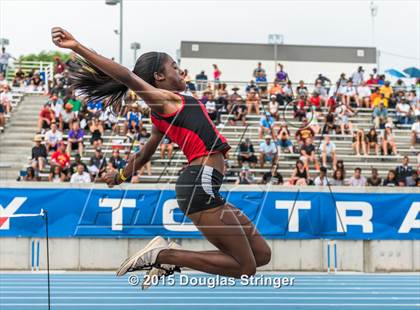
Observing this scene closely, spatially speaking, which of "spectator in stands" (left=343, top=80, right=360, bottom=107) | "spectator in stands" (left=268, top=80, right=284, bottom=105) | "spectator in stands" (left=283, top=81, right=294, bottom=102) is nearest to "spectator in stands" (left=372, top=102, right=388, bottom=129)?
"spectator in stands" (left=343, top=80, right=360, bottom=107)

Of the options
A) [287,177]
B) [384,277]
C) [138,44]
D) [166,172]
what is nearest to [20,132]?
[166,172]

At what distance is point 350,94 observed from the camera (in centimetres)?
2081

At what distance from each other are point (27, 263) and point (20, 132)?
236 inches

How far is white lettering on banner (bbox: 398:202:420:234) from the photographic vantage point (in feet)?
50.3

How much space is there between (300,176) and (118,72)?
11.4 metres

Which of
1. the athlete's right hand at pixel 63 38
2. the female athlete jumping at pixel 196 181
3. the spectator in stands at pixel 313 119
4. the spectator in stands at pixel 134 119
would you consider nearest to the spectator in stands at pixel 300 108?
the spectator in stands at pixel 313 119

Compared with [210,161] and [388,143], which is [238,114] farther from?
[210,161]

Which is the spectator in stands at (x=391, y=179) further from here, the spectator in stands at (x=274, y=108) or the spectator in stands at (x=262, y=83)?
the spectator in stands at (x=262, y=83)

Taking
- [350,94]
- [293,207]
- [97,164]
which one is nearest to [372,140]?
[350,94]

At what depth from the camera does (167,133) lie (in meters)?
5.38

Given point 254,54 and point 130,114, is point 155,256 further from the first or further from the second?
point 254,54

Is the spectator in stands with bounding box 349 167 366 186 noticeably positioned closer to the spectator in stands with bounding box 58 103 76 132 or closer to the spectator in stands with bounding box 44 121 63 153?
the spectator in stands with bounding box 44 121 63 153

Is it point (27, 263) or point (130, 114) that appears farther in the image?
point (130, 114)

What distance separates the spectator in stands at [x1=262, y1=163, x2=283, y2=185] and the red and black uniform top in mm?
10433
